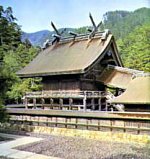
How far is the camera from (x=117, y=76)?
44.3 feet

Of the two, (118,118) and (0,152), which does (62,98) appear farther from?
(0,152)

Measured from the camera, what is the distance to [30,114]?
10641 millimetres

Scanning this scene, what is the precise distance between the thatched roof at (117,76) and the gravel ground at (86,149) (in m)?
5.22

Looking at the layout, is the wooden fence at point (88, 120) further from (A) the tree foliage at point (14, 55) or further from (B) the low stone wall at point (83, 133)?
(A) the tree foliage at point (14, 55)

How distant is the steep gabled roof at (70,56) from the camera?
42.3 ft

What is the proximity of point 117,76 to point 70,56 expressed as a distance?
2507 mm

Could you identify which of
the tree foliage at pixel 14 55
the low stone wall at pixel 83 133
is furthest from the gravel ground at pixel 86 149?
the tree foliage at pixel 14 55

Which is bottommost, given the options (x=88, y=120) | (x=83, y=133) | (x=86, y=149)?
(x=86, y=149)

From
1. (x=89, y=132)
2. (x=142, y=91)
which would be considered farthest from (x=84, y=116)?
(x=142, y=91)

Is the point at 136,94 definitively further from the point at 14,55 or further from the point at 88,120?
the point at 14,55

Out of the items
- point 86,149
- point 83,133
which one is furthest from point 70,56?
point 86,149

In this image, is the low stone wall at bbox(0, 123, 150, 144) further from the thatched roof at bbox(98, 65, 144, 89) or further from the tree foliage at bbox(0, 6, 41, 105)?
the thatched roof at bbox(98, 65, 144, 89)

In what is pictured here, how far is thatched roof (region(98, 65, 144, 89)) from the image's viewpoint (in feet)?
42.4

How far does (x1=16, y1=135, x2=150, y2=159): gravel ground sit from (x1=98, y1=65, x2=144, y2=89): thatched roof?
5216 mm
